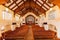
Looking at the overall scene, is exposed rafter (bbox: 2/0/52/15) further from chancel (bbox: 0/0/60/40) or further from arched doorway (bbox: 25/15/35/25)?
arched doorway (bbox: 25/15/35/25)

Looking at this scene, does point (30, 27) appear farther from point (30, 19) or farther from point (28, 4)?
point (30, 19)

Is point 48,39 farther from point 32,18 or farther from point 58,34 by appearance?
point 32,18

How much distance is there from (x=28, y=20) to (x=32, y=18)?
92cm

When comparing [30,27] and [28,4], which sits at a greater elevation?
[28,4]

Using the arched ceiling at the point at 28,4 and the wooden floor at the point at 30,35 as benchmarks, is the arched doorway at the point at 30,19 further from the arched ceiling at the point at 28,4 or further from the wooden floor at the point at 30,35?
the wooden floor at the point at 30,35

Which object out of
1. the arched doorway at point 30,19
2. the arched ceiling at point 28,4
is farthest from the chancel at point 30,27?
the arched doorway at point 30,19

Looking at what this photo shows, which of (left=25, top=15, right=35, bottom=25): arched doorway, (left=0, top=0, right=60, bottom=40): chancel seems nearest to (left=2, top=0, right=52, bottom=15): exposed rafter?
(left=0, top=0, right=60, bottom=40): chancel

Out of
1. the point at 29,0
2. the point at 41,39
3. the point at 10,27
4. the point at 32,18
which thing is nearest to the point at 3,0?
the point at 41,39

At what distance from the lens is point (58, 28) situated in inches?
246

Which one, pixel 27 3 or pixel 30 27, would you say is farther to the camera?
pixel 27 3

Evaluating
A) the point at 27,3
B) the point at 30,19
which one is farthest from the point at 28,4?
the point at 30,19

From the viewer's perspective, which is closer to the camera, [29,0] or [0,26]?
[0,26]

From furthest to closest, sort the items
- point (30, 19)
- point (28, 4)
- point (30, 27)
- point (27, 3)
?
point (30, 19) < point (28, 4) < point (27, 3) < point (30, 27)

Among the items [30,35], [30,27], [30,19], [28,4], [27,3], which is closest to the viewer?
[30,35]
